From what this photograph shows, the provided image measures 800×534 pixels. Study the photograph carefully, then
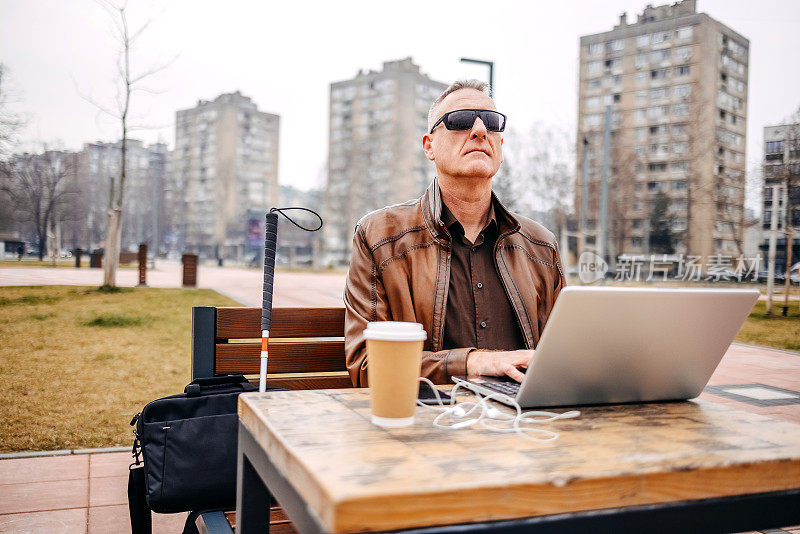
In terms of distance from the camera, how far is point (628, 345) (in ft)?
4.02

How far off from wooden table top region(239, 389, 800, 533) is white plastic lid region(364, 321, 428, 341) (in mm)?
161

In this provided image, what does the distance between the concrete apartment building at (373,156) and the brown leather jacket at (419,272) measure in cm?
2189

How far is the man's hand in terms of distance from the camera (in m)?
1.61

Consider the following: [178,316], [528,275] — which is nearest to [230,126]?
[178,316]

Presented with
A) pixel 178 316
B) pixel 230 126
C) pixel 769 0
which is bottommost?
pixel 178 316

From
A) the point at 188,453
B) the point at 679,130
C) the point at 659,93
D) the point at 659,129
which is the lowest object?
the point at 188,453

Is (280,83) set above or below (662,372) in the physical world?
above

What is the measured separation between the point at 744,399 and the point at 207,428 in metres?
4.58

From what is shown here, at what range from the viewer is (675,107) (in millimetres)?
7699

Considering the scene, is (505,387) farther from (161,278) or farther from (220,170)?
(220,170)

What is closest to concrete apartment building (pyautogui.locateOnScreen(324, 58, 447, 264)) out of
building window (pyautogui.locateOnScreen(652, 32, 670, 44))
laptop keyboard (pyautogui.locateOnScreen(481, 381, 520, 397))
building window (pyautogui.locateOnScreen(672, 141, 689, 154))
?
building window (pyautogui.locateOnScreen(652, 32, 670, 44))

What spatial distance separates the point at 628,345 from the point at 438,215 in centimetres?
110

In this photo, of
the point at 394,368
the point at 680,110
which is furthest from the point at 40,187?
the point at 680,110

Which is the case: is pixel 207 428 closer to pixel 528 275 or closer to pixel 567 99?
pixel 528 275
